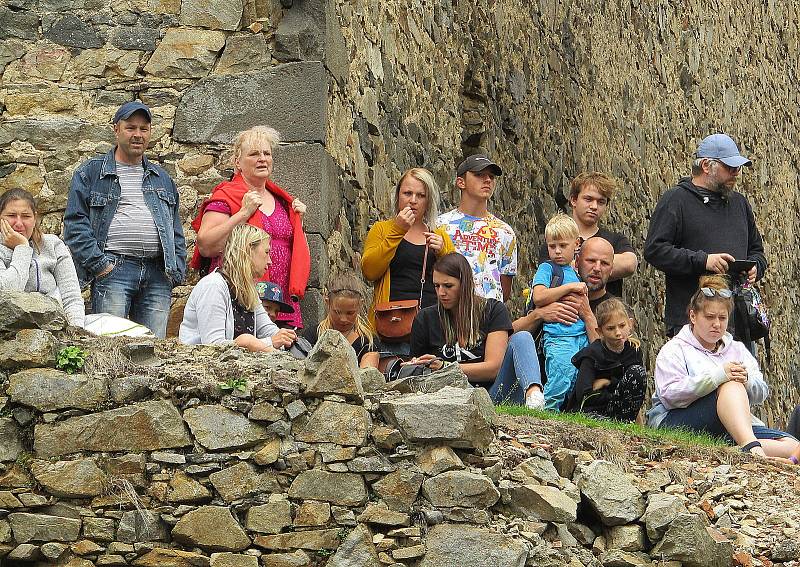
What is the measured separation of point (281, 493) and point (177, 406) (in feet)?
1.93

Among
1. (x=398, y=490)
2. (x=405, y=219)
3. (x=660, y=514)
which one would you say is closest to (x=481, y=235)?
(x=405, y=219)

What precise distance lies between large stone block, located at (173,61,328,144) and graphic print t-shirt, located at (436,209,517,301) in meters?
1.05

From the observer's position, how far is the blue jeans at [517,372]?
8.79 metres

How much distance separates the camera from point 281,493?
650 cm

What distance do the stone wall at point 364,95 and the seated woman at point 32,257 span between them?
168 cm

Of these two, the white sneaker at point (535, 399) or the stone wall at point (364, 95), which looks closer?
the white sneaker at point (535, 399)

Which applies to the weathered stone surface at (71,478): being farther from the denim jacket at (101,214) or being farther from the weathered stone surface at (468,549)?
the denim jacket at (101,214)

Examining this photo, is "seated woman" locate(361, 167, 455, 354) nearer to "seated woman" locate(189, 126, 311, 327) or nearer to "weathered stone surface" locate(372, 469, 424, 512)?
"seated woman" locate(189, 126, 311, 327)

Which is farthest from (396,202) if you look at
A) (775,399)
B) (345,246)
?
(775,399)

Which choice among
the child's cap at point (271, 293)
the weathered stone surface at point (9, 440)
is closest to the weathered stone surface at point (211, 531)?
the weathered stone surface at point (9, 440)

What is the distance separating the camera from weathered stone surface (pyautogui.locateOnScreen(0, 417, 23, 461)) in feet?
21.3

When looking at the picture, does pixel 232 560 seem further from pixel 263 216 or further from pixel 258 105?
pixel 258 105

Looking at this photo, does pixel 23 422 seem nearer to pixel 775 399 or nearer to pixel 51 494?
pixel 51 494

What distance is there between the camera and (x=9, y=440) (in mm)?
6539
